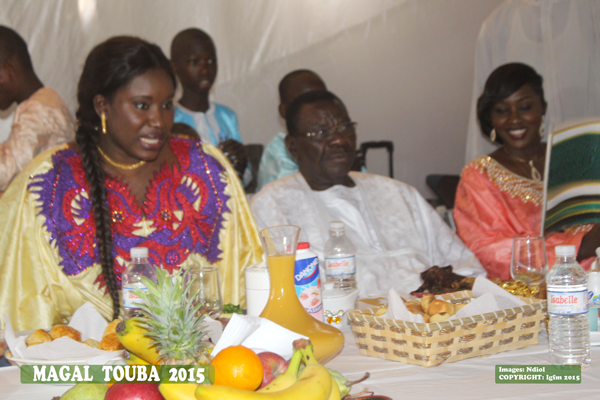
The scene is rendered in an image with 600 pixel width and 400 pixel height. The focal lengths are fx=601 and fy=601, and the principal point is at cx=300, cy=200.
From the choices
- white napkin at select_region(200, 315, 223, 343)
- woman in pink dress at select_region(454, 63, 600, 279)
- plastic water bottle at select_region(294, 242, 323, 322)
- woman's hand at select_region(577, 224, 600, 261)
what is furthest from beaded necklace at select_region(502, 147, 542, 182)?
white napkin at select_region(200, 315, 223, 343)

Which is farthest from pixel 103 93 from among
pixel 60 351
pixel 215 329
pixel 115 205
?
pixel 215 329

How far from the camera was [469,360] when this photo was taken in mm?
1273

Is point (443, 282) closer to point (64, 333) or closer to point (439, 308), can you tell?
point (439, 308)

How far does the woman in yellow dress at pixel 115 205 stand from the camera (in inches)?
87.8

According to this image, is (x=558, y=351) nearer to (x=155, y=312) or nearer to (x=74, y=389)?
(x=155, y=312)

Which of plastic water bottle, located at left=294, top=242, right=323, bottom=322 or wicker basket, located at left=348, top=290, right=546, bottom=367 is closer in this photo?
wicker basket, located at left=348, top=290, right=546, bottom=367

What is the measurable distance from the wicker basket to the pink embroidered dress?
5.09ft

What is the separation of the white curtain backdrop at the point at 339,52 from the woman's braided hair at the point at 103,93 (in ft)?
7.33

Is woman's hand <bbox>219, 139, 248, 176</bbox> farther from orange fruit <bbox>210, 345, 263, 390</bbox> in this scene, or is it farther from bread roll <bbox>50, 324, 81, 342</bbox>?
orange fruit <bbox>210, 345, 263, 390</bbox>

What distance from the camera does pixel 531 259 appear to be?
1.58m

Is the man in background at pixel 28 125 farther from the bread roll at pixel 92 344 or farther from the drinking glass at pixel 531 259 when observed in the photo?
the drinking glass at pixel 531 259

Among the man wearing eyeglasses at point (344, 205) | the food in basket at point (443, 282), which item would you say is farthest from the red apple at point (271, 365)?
the man wearing eyeglasses at point (344, 205)

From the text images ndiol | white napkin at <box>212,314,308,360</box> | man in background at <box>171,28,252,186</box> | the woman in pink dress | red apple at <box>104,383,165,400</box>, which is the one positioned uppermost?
man in background at <box>171,28,252,186</box>

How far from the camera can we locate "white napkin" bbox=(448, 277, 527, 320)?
4.26 feet
